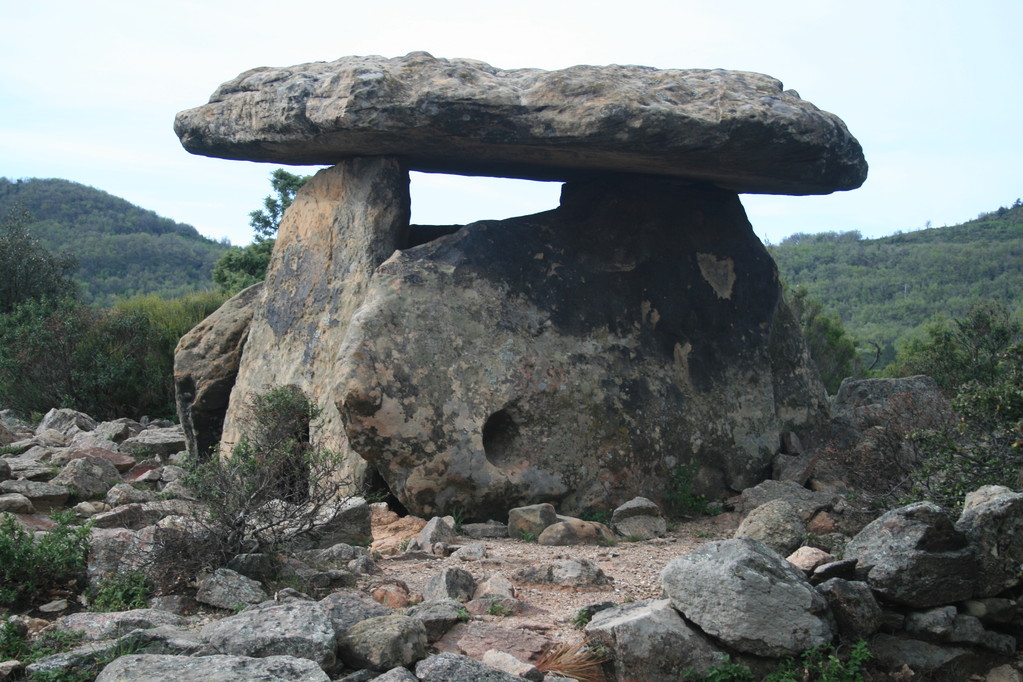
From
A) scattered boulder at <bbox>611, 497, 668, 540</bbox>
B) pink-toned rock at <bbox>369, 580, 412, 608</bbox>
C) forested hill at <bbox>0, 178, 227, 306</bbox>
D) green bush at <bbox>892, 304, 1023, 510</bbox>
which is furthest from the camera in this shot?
forested hill at <bbox>0, 178, 227, 306</bbox>

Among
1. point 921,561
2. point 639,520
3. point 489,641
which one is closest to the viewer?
point 489,641

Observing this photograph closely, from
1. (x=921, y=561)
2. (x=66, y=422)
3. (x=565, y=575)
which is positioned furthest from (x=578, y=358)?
(x=66, y=422)

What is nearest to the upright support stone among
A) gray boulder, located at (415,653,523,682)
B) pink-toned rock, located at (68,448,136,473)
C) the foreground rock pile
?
pink-toned rock, located at (68,448,136,473)

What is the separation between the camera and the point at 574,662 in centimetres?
521

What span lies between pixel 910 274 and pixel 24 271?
29021 millimetres

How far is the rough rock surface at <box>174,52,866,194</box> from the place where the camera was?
8.91 metres

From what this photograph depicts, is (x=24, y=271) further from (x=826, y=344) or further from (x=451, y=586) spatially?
(x=451, y=586)

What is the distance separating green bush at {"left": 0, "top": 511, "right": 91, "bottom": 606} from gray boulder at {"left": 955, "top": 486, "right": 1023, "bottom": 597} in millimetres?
5200

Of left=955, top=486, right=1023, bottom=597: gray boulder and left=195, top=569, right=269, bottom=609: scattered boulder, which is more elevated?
left=955, top=486, right=1023, bottom=597: gray boulder

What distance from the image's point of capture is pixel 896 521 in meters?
5.88

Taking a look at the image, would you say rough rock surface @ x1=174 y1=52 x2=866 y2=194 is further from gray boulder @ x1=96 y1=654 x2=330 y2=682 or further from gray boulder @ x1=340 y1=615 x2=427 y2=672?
gray boulder @ x1=96 y1=654 x2=330 y2=682

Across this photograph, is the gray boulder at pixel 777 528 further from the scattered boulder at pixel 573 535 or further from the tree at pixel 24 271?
the tree at pixel 24 271

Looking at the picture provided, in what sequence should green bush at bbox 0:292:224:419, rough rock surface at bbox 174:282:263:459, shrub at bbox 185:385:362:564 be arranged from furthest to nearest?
green bush at bbox 0:292:224:419
rough rock surface at bbox 174:282:263:459
shrub at bbox 185:385:362:564

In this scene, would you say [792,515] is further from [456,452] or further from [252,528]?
[252,528]
